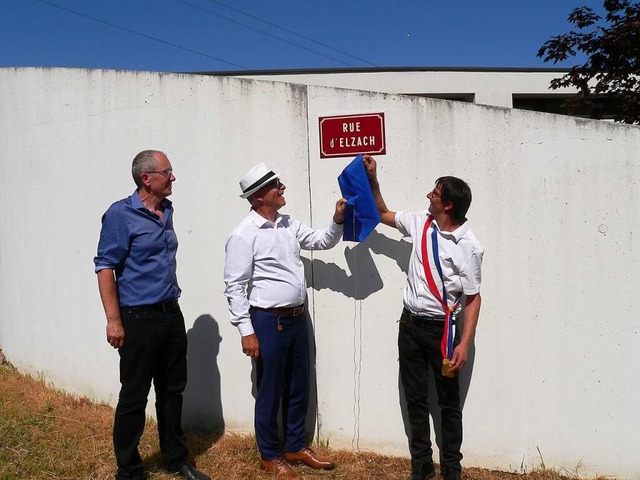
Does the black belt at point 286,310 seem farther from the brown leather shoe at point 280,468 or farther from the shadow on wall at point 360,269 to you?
the brown leather shoe at point 280,468

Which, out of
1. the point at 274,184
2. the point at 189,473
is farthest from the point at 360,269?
the point at 189,473

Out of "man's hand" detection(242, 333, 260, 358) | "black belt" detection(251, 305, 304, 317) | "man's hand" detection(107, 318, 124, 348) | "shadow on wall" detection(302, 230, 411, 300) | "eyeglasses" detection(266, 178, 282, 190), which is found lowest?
"man's hand" detection(242, 333, 260, 358)

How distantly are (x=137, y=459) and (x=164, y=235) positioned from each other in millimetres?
A: 1379

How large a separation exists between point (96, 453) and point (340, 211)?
92.5 inches

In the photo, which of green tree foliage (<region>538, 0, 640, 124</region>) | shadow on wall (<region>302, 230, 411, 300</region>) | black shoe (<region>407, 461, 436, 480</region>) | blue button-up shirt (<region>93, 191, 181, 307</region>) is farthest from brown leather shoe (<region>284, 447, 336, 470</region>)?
green tree foliage (<region>538, 0, 640, 124</region>)

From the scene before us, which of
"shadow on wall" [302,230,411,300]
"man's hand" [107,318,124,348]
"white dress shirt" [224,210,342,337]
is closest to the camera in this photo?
"man's hand" [107,318,124,348]

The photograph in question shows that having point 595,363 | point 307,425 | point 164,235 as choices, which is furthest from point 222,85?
point 595,363

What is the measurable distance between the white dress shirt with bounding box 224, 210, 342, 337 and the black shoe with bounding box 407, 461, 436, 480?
4.21 feet

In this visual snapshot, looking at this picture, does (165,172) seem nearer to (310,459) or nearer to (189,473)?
(189,473)

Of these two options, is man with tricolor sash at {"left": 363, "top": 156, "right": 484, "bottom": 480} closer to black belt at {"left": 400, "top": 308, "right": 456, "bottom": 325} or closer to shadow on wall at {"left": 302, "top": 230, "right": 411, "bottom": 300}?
black belt at {"left": 400, "top": 308, "right": 456, "bottom": 325}

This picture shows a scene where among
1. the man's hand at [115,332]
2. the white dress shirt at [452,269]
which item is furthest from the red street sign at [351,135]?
the man's hand at [115,332]

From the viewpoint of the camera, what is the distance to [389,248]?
3713 millimetres

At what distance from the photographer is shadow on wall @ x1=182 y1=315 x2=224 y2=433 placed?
4.07 m

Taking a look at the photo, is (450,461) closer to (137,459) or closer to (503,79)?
(137,459)
